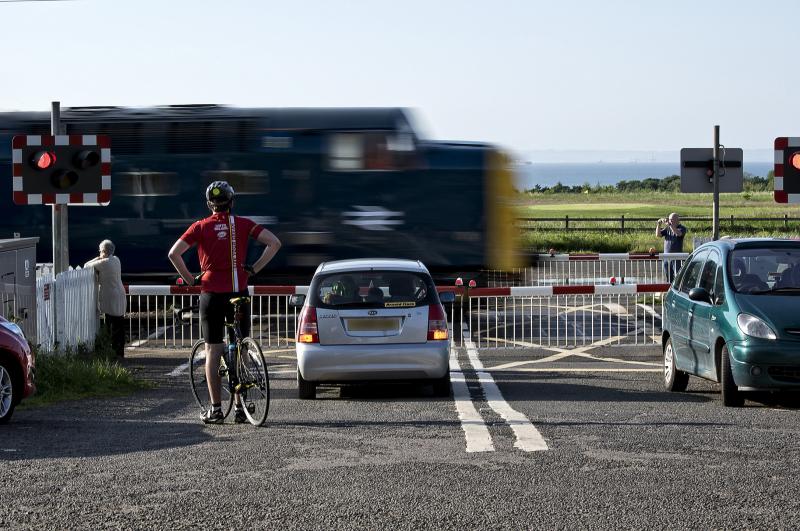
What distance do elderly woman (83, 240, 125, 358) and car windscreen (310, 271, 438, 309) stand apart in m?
5.40

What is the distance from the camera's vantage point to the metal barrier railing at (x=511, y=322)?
762 inches

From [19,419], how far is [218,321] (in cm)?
218

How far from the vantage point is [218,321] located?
10.9 metres

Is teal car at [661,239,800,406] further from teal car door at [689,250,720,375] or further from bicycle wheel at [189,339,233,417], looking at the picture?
bicycle wheel at [189,339,233,417]

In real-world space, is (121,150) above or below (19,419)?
above

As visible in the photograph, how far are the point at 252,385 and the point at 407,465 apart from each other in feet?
7.94

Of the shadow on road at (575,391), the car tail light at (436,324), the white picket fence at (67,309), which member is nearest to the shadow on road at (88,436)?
the car tail light at (436,324)

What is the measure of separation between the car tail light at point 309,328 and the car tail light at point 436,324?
3.53 ft

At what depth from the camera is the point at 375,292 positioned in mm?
13562

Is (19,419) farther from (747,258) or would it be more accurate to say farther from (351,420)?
(747,258)

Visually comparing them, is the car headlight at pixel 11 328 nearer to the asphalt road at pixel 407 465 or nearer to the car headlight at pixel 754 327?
the asphalt road at pixel 407 465

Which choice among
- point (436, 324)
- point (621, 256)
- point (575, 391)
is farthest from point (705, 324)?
point (621, 256)

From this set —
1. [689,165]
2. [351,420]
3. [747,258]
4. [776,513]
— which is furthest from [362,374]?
[689,165]

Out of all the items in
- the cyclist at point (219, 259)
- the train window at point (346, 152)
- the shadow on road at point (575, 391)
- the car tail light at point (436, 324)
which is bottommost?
the shadow on road at point (575, 391)
